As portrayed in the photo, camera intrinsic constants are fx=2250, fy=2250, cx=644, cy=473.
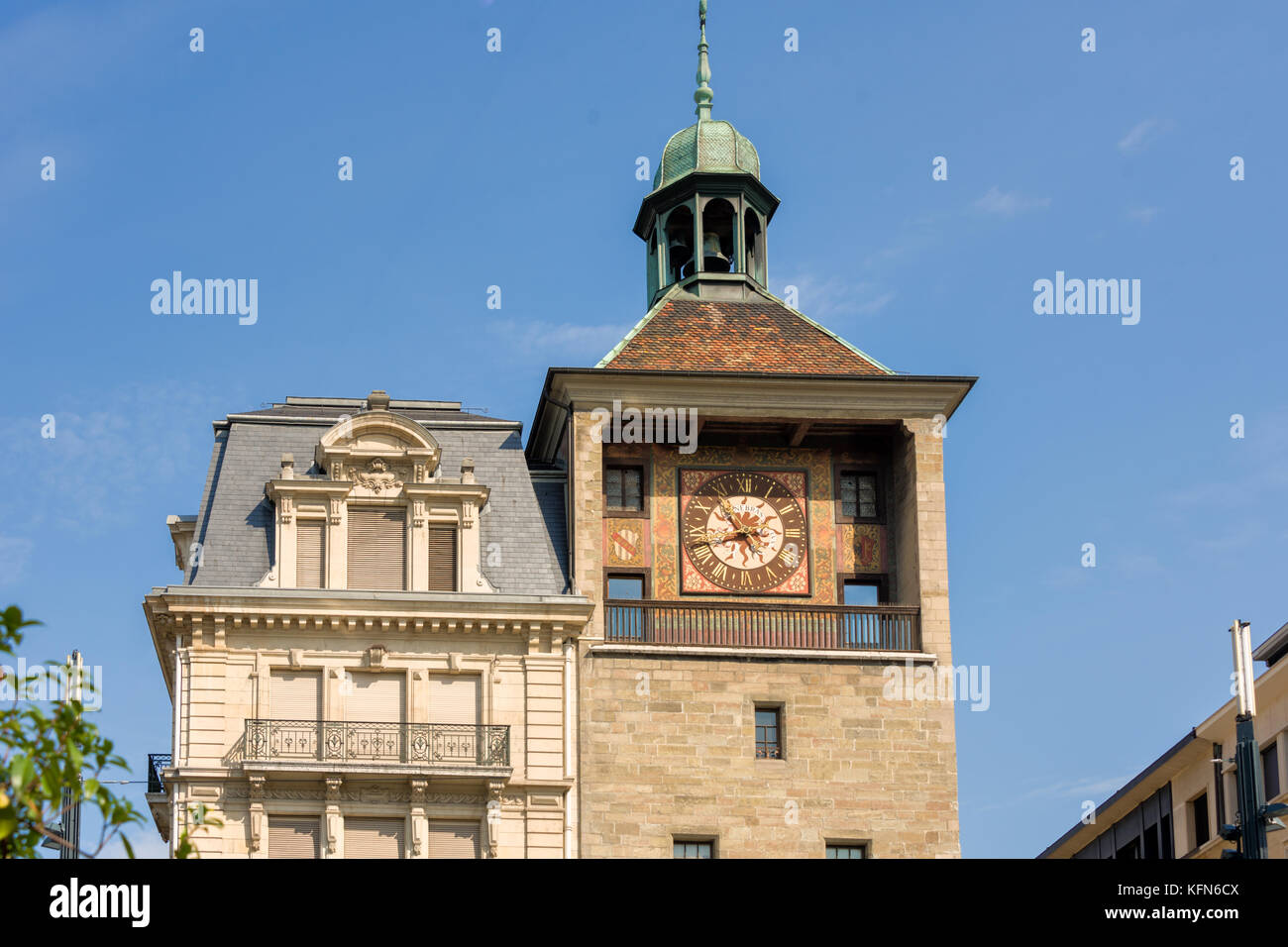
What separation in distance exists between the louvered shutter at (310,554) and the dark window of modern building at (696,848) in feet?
29.7

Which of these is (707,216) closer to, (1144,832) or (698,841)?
(698,841)

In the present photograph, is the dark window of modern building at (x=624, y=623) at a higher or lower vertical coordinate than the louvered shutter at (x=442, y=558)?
lower

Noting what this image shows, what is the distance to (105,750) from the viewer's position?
56.4ft

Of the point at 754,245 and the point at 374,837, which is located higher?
the point at 754,245

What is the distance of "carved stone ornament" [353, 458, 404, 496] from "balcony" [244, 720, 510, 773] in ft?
16.7

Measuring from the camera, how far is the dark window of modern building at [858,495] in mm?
50688

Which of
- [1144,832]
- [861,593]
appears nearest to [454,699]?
[861,593]

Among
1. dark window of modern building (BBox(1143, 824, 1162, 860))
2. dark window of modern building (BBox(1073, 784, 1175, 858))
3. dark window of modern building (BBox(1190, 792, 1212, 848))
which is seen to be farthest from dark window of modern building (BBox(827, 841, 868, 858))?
dark window of modern building (BBox(1143, 824, 1162, 860))

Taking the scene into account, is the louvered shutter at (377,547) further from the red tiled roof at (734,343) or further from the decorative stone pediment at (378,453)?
the red tiled roof at (734,343)

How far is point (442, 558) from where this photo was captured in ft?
155

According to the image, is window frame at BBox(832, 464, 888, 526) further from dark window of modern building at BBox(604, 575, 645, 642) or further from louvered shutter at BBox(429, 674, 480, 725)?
louvered shutter at BBox(429, 674, 480, 725)

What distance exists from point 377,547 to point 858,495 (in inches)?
440

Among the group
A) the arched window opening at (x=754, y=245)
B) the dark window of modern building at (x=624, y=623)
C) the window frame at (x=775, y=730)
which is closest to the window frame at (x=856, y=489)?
the window frame at (x=775, y=730)

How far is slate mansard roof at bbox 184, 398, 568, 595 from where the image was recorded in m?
47.0
